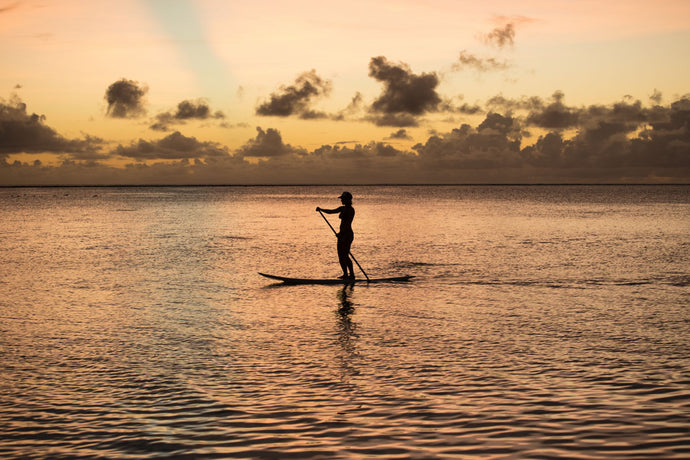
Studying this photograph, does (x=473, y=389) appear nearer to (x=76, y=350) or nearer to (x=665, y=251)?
(x=76, y=350)

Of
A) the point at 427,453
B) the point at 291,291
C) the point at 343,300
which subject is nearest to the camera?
the point at 427,453

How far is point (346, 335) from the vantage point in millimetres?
12766

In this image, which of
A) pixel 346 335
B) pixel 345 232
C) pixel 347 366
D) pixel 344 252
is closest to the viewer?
pixel 347 366

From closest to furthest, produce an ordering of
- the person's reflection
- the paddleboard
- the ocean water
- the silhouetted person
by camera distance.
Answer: the ocean water, the person's reflection, the silhouetted person, the paddleboard

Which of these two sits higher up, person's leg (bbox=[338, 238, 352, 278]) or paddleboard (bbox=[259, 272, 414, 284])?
person's leg (bbox=[338, 238, 352, 278])

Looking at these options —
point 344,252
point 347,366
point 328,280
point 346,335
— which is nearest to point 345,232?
point 344,252

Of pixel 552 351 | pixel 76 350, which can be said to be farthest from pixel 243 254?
pixel 552 351

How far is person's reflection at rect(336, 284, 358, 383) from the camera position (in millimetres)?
10172

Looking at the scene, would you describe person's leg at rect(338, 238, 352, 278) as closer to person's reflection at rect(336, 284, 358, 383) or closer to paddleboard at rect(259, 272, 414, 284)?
paddleboard at rect(259, 272, 414, 284)

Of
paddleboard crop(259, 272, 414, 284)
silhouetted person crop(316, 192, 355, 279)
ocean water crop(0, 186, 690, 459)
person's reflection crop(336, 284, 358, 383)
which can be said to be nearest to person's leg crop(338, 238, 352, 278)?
silhouetted person crop(316, 192, 355, 279)

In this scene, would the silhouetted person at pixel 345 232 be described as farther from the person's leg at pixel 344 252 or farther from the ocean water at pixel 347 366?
the ocean water at pixel 347 366

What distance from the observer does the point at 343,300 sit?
1741 cm

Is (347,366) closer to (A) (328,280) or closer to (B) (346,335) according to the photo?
(B) (346,335)

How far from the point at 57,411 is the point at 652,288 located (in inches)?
667
